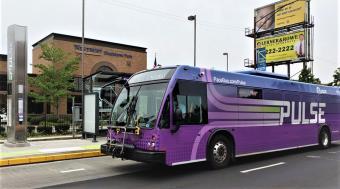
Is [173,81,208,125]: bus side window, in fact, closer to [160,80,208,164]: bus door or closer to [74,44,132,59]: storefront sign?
[160,80,208,164]: bus door

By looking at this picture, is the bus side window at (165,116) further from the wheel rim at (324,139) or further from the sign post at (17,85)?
the wheel rim at (324,139)

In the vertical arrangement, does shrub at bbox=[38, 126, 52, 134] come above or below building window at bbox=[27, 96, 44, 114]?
below

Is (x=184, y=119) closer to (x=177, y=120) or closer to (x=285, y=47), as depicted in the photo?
(x=177, y=120)

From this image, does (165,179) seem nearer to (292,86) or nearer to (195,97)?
(195,97)

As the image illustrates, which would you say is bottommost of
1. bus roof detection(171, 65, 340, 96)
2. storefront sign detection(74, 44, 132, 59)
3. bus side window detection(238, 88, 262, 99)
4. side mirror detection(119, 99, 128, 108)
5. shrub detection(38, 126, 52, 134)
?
shrub detection(38, 126, 52, 134)

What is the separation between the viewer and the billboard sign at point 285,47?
1502 inches

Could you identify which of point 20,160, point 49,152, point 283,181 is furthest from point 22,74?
point 283,181

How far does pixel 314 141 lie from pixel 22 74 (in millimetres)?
12565

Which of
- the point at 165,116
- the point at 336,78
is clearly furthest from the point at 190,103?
the point at 336,78

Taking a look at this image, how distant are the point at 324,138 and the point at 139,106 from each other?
31.9ft

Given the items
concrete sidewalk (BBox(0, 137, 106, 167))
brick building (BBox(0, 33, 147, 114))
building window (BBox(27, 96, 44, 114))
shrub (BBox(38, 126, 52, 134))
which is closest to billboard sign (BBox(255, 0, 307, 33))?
brick building (BBox(0, 33, 147, 114))

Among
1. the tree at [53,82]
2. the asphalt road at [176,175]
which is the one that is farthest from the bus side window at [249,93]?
the tree at [53,82]

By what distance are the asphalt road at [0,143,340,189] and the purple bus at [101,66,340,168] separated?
51 centimetres

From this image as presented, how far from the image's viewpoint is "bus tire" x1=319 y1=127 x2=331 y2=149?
15.3 m
